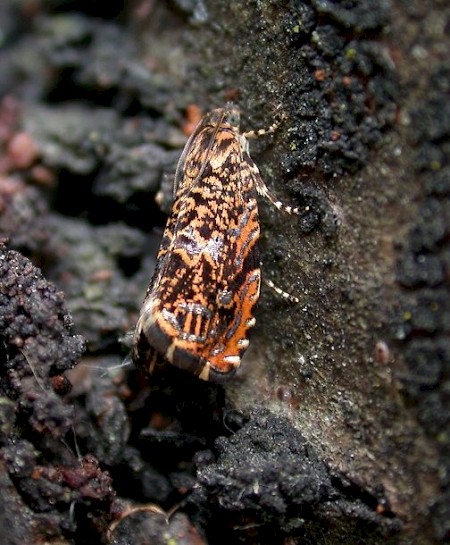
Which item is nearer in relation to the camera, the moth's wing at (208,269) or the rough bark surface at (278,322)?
the rough bark surface at (278,322)

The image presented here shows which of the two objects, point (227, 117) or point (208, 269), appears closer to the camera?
point (208, 269)

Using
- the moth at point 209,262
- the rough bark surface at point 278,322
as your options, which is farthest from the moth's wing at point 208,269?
the rough bark surface at point 278,322

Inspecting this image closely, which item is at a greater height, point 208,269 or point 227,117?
point 227,117

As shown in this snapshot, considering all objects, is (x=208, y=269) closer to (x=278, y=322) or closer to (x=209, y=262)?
(x=209, y=262)

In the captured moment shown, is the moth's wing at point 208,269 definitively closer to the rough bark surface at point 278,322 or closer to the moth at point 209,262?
the moth at point 209,262

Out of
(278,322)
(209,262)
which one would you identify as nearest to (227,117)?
(209,262)

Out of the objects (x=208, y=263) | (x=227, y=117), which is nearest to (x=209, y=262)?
(x=208, y=263)

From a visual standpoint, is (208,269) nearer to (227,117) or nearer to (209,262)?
(209,262)

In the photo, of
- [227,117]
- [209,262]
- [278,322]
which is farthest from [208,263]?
[227,117]
